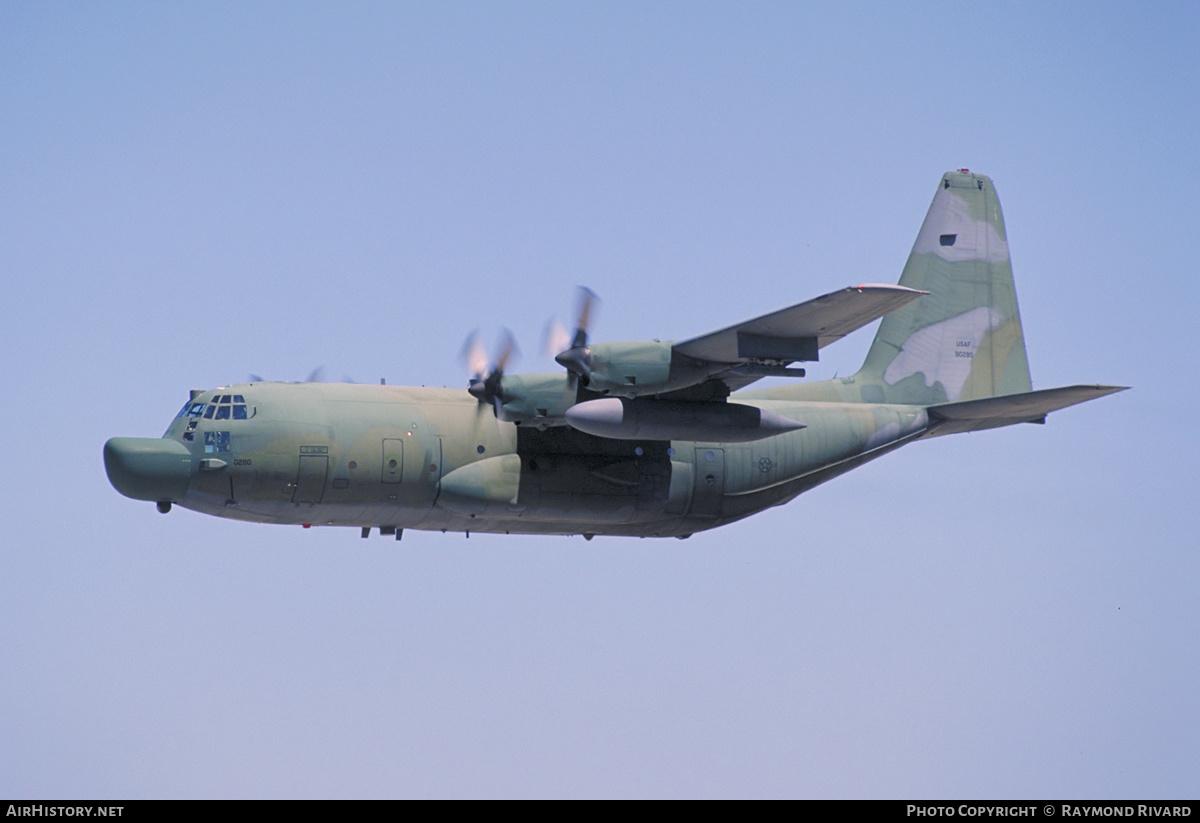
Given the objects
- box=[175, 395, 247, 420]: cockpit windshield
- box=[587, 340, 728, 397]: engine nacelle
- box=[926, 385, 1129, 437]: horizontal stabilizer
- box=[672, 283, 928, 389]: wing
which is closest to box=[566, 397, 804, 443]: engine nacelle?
box=[587, 340, 728, 397]: engine nacelle

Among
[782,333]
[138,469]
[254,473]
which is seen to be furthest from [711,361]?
[138,469]

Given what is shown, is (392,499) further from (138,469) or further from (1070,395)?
(1070,395)

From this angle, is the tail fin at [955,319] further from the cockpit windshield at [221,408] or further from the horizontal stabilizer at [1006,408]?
the cockpit windshield at [221,408]

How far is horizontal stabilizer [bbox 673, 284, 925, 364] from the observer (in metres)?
19.2

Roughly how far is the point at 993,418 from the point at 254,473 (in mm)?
Answer: 11345

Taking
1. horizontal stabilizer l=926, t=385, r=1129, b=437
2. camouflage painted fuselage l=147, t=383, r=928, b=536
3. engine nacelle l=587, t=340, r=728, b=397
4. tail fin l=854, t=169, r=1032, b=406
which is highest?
tail fin l=854, t=169, r=1032, b=406

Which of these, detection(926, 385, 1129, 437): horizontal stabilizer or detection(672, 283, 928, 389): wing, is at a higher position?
detection(672, 283, 928, 389): wing

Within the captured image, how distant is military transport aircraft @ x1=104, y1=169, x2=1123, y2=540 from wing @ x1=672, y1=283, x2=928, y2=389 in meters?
0.03

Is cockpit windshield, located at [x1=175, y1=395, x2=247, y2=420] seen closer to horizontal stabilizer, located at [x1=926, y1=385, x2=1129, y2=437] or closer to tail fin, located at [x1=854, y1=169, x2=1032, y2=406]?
tail fin, located at [x1=854, y1=169, x2=1032, y2=406]

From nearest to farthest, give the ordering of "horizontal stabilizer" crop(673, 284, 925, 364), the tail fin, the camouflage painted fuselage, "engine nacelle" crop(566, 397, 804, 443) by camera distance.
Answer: "horizontal stabilizer" crop(673, 284, 925, 364) → "engine nacelle" crop(566, 397, 804, 443) → the camouflage painted fuselage → the tail fin

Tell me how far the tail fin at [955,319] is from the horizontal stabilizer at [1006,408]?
1.04m
